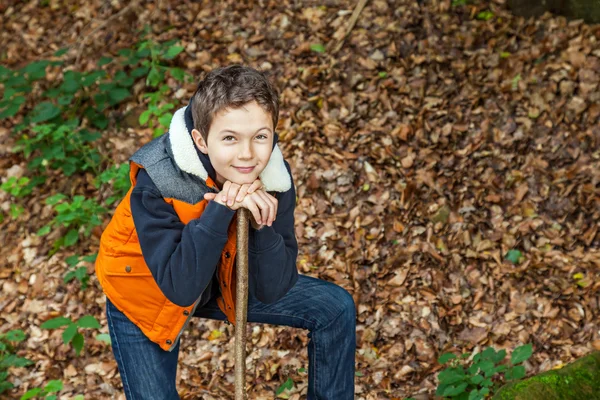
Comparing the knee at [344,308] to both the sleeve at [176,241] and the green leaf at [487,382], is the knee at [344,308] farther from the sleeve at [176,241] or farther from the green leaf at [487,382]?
the green leaf at [487,382]

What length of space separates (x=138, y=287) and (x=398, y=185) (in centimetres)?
293

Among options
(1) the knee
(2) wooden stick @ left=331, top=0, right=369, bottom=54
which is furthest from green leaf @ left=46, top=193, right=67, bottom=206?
(1) the knee

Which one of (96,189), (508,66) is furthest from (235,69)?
(508,66)

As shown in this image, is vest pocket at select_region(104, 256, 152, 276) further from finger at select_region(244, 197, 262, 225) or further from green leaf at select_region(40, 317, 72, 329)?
green leaf at select_region(40, 317, 72, 329)

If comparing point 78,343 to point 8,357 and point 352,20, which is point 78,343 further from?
point 352,20

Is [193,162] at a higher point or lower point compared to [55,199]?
higher

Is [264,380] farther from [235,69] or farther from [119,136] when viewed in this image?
[119,136]

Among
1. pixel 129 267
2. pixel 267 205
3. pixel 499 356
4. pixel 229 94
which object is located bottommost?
pixel 499 356

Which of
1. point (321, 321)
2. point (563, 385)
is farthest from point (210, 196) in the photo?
point (563, 385)

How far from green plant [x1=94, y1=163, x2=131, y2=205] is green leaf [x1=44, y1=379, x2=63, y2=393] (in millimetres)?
1537

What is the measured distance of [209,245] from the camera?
7.97 feet

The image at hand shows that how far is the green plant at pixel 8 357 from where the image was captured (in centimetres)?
448

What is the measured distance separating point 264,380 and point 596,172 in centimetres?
300

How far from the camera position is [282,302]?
3016 millimetres
